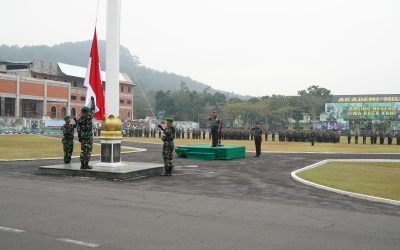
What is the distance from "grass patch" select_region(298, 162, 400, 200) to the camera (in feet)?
34.9

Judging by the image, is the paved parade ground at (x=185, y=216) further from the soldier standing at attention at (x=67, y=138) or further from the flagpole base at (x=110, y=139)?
the soldier standing at attention at (x=67, y=138)

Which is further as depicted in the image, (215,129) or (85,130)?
(215,129)

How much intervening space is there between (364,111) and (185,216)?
70760 millimetres

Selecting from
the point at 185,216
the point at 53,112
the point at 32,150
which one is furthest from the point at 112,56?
the point at 53,112

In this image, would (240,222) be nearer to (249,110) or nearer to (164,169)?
(164,169)

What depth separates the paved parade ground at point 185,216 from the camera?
18.6 ft

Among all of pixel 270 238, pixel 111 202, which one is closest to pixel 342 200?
pixel 270 238

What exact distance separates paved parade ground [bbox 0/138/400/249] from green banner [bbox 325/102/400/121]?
210 feet

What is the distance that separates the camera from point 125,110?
87.6m

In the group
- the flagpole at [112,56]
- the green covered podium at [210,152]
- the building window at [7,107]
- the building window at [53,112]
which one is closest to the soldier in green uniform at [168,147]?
the flagpole at [112,56]

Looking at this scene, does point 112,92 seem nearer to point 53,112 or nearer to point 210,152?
point 210,152

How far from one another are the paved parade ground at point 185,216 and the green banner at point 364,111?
210ft

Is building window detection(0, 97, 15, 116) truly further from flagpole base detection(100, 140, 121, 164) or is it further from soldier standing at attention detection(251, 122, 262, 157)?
flagpole base detection(100, 140, 121, 164)

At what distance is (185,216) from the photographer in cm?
735
